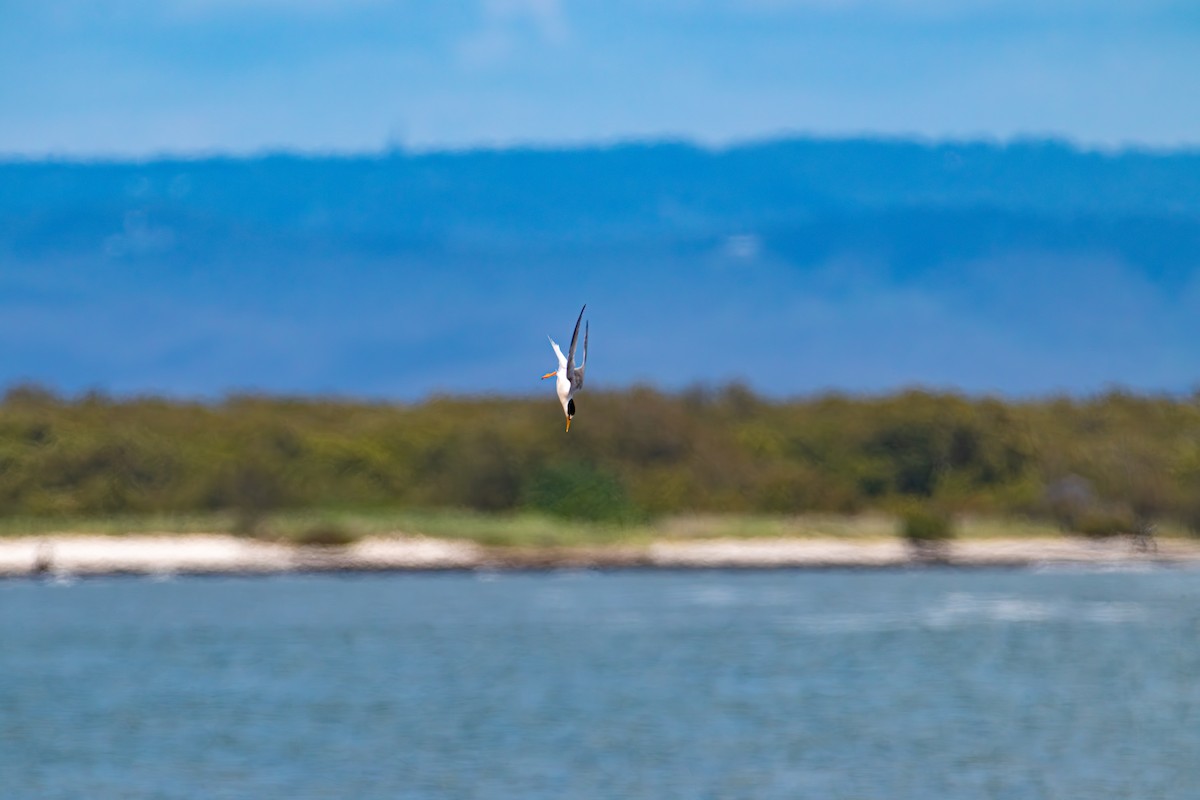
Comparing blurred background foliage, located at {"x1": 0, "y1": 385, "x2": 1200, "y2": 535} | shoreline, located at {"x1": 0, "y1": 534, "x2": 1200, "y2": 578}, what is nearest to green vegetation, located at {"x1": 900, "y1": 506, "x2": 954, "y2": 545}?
shoreline, located at {"x1": 0, "y1": 534, "x2": 1200, "y2": 578}

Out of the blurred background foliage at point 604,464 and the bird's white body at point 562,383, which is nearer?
the bird's white body at point 562,383

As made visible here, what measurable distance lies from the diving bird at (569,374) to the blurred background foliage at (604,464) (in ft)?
299

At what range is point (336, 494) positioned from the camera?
110 meters

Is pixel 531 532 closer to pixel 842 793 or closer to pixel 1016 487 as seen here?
pixel 1016 487

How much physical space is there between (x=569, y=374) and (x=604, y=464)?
100 m

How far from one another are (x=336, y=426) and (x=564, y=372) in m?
114

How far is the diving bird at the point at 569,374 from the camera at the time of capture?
42.0 feet

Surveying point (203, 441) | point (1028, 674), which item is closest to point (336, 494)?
point (203, 441)

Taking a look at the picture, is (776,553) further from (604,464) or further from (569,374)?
(569,374)

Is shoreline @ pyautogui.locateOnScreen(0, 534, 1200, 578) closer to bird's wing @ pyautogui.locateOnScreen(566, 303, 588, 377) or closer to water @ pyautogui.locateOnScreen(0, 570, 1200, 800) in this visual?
water @ pyautogui.locateOnScreen(0, 570, 1200, 800)

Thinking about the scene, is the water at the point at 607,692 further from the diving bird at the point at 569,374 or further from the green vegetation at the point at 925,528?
the diving bird at the point at 569,374

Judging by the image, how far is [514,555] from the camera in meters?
102

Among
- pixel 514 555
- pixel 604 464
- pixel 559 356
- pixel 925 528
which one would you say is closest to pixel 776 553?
pixel 925 528

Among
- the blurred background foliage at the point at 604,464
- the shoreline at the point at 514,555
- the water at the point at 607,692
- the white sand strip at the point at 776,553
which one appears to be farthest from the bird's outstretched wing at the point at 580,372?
the blurred background foliage at the point at 604,464
